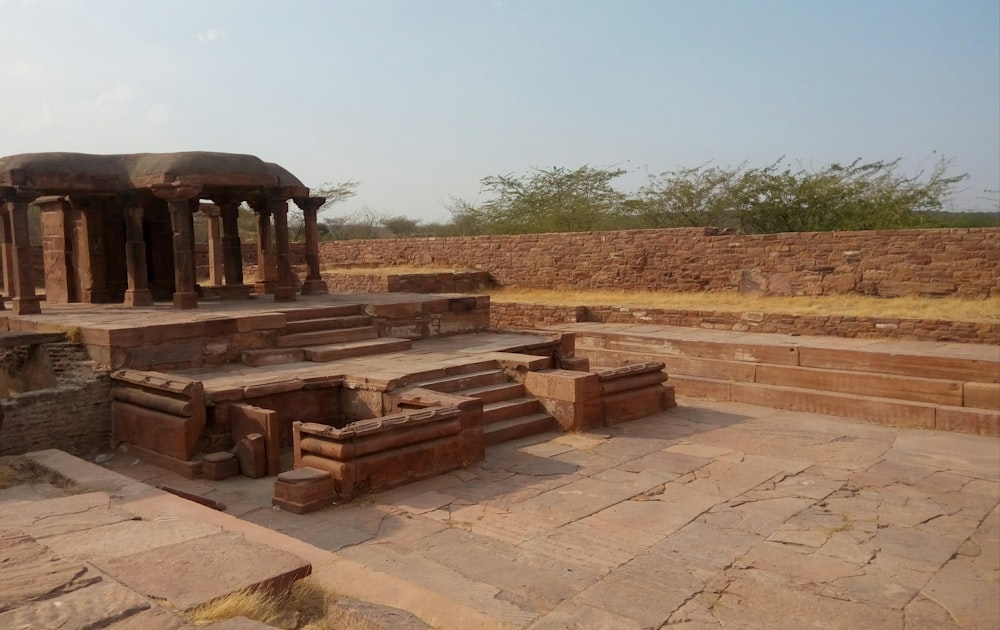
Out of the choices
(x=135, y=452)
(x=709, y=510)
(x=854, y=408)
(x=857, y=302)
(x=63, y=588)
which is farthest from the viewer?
(x=857, y=302)

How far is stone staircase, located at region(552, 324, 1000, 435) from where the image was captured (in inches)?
330

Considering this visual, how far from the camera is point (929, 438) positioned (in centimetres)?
782

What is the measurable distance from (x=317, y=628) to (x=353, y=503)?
105 inches

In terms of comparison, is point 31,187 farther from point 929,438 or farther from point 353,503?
point 929,438

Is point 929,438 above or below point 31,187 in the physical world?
below

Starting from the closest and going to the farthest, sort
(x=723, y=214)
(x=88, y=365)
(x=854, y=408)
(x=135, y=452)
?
(x=135, y=452)
(x=88, y=365)
(x=854, y=408)
(x=723, y=214)

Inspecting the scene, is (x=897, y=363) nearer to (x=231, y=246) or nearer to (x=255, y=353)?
(x=255, y=353)

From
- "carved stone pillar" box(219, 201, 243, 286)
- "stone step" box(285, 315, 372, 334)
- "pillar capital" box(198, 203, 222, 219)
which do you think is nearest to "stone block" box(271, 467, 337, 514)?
"stone step" box(285, 315, 372, 334)

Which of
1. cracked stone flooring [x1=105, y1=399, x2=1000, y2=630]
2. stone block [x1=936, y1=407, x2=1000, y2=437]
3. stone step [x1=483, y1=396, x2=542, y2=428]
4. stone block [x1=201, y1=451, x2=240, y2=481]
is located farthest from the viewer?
stone block [x1=936, y1=407, x2=1000, y2=437]

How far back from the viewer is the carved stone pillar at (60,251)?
466 inches

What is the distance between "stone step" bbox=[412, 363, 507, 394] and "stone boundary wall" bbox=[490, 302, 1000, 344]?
543 cm

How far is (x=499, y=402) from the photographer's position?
7969mm

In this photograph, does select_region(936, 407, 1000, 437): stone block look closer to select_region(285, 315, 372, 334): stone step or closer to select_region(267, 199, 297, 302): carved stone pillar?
select_region(285, 315, 372, 334): stone step

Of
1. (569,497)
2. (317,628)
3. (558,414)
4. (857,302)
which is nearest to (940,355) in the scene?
(857,302)
